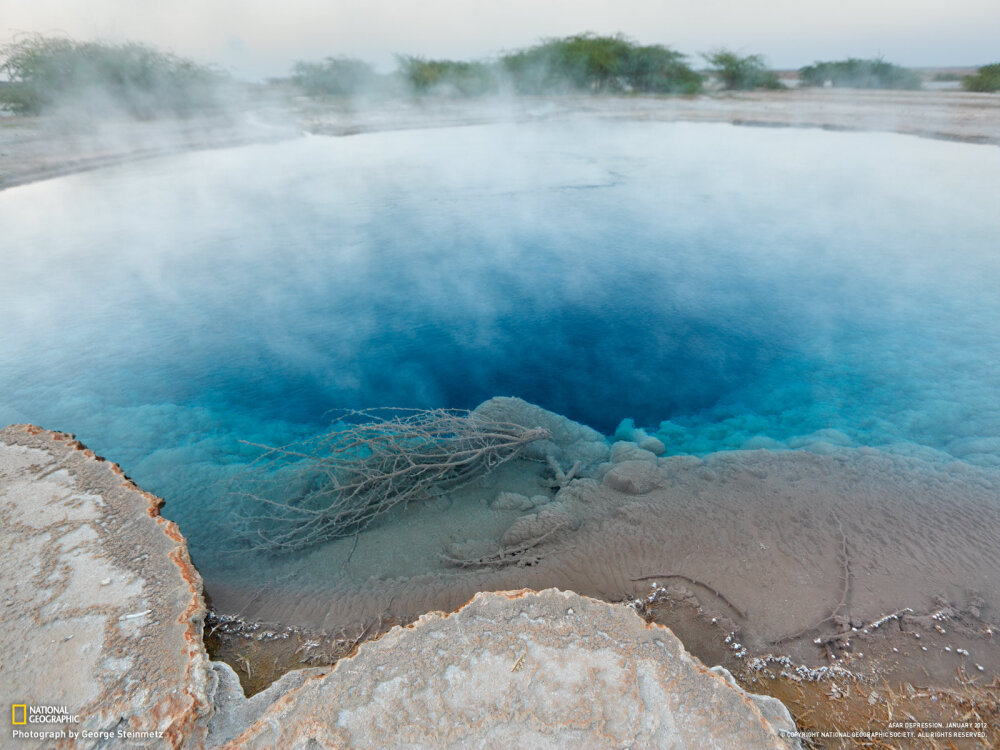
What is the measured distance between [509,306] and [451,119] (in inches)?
827

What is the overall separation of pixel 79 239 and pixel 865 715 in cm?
1479

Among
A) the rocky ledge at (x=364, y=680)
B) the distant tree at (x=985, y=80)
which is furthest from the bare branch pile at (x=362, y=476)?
the distant tree at (x=985, y=80)

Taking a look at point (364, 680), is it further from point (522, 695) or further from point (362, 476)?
point (362, 476)

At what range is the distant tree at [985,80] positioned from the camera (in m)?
21.7

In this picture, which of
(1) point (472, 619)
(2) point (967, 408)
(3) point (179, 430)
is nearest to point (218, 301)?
(3) point (179, 430)

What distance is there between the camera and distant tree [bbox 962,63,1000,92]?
853 inches

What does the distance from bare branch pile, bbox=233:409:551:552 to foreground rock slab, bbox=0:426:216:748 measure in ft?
4.12

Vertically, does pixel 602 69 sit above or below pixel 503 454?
above

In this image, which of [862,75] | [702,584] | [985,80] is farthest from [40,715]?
[862,75]

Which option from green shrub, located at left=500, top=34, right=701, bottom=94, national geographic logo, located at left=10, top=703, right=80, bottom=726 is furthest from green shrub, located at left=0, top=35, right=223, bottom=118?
national geographic logo, located at left=10, top=703, right=80, bottom=726

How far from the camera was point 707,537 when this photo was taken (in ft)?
15.4

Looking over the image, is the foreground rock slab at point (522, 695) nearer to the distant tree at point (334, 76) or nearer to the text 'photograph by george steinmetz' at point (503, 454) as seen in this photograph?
the text 'photograph by george steinmetz' at point (503, 454)

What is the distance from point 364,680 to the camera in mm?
2957

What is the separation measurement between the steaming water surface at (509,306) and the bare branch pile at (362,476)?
426 mm
